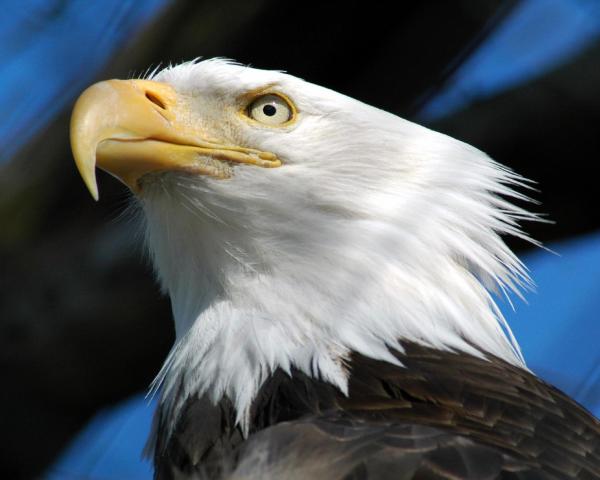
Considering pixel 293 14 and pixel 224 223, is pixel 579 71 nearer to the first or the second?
pixel 293 14

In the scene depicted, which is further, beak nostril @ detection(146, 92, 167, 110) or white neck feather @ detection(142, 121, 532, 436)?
beak nostril @ detection(146, 92, 167, 110)

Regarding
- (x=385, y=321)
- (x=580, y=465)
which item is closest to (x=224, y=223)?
(x=385, y=321)

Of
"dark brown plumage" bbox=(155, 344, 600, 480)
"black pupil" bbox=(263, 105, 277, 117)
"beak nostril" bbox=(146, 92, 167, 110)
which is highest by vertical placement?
"black pupil" bbox=(263, 105, 277, 117)

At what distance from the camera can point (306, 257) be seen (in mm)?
5176

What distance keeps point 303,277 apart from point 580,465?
111cm

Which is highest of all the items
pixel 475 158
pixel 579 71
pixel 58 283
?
pixel 579 71

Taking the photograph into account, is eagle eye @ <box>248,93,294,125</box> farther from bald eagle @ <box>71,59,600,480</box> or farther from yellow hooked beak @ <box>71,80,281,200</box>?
Answer: yellow hooked beak @ <box>71,80,281,200</box>

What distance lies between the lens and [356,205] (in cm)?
526

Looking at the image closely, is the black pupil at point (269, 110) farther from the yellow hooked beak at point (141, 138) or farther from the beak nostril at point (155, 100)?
the beak nostril at point (155, 100)

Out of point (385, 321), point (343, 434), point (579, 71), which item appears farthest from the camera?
point (579, 71)

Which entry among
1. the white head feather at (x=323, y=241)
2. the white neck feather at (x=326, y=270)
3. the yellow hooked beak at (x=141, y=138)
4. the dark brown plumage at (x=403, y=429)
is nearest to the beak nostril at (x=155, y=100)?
the yellow hooked beak at (x=141, y=138)

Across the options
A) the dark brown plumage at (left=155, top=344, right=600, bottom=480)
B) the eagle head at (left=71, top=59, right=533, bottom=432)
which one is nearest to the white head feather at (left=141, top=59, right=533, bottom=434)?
the eagle head at (left=71, top=59, right=533, bottom=432)

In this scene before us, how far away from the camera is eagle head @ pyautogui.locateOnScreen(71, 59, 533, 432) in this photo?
5031 millimetres

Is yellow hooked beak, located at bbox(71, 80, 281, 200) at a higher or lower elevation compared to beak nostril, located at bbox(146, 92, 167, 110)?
lower
